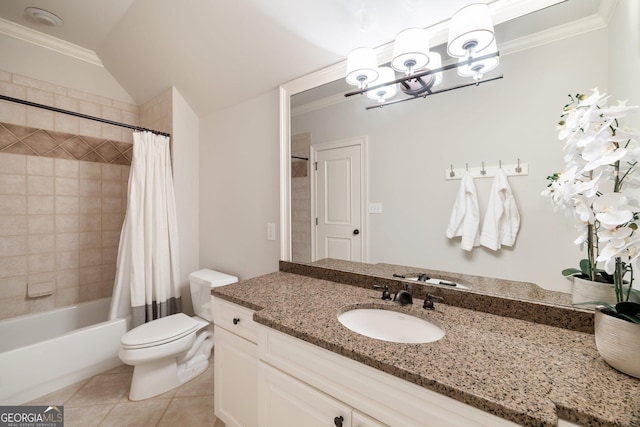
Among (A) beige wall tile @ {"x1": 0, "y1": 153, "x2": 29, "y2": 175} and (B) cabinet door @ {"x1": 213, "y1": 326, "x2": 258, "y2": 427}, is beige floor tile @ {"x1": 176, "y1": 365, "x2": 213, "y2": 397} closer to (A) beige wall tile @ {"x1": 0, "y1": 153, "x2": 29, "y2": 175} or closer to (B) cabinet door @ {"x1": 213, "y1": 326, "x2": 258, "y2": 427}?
(B) cabinet door @ {"x1": 213, "y1": 326, "x2": 258, "y2": 427}

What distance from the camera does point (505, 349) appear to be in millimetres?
764

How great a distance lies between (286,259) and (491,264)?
3.89 ft

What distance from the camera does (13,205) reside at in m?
2.01

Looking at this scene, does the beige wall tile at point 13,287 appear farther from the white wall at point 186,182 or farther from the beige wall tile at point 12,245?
→ the white wall at point 186,182

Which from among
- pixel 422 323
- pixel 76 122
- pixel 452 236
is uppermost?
pixel 76 122

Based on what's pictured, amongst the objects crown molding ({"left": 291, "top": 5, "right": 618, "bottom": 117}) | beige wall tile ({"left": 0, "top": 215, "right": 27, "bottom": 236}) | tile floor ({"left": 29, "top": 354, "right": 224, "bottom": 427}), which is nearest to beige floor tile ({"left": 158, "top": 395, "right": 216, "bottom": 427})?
tile floor ({"left": 29, "top": 354, "right": 224, "bottom": 427})

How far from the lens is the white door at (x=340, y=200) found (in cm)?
142

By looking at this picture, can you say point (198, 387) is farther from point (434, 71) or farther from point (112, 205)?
point (434, 71)

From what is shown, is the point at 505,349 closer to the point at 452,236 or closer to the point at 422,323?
the point at 422,323

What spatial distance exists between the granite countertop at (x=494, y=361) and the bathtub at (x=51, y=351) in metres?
1.52

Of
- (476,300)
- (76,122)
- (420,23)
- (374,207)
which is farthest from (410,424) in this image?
(76,122)

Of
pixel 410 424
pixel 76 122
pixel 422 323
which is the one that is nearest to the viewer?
pixel 410 424

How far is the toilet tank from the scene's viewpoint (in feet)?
6.68

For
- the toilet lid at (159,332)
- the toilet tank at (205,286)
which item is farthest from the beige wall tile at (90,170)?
the toilet lid at (159,332)
